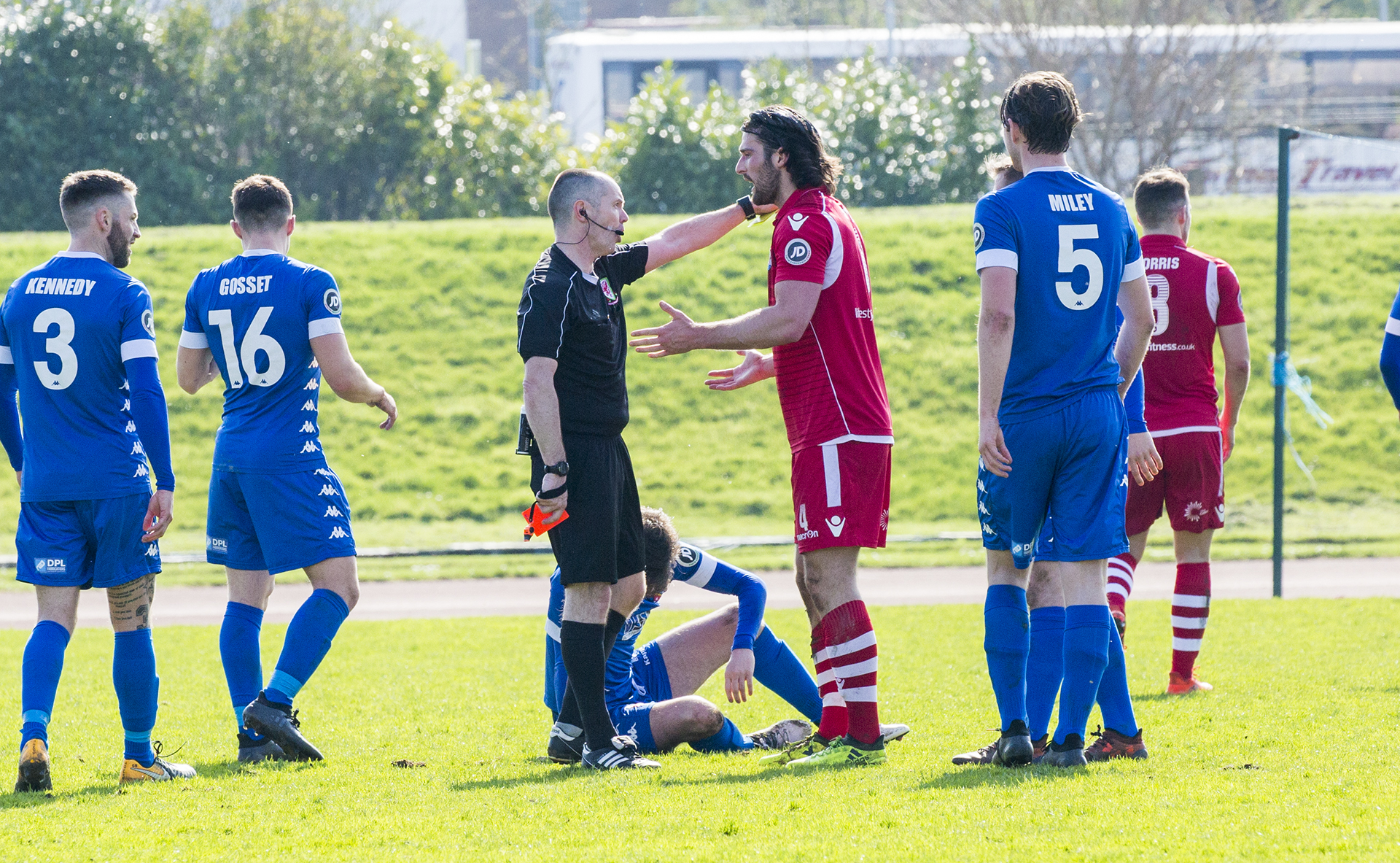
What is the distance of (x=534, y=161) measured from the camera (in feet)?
Answer: 90.7

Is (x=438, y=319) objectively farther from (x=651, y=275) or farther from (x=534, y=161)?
(x=534, y=161)

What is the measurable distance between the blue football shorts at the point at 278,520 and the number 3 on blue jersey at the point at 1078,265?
2.98 m

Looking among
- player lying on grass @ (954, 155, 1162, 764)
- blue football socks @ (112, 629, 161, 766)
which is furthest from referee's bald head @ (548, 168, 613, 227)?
blue football socks @ (112, 629, 161, 766)

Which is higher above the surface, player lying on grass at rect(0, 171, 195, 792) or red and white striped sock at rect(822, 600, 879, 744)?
player lying on grass at rect(0, 171, 195, 792)

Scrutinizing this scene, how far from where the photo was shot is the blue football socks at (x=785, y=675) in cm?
581

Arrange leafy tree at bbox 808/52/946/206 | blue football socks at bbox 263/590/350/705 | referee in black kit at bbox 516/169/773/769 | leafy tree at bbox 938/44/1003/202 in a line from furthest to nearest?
leafy tree at bbox 938/44/1003/202, leafy tree at bbox 808/52/946/206, blue football socks at bbox 263/590/350/705, referee in black kit at bbox 516/169/773/769

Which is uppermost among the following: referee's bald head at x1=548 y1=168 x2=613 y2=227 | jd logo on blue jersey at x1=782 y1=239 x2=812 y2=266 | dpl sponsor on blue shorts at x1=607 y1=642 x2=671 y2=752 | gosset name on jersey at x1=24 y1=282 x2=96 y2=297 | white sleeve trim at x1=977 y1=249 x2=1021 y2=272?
referee's bald head at x1=548 y1=168 x2=613 y2=227

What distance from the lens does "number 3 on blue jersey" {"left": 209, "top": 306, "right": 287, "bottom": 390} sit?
5.58 metres

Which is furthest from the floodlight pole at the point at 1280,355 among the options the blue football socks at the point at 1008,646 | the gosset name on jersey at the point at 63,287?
the gosset name on jersey at the point at 63,287

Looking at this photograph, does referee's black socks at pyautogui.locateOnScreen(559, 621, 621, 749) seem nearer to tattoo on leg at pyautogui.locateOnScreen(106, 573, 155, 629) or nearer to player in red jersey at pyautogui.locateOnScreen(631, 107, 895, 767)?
player in red jersey at pyautogui.locateOnScreen(631, 107, 895, 767)

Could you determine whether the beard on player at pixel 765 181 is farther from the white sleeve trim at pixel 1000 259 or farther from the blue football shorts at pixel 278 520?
the blue football shorts at pixel 278 520

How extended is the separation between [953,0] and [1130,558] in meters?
22.5

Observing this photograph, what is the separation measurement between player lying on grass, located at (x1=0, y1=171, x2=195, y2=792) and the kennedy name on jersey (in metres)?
3.45

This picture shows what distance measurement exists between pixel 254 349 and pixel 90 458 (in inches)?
30.3
